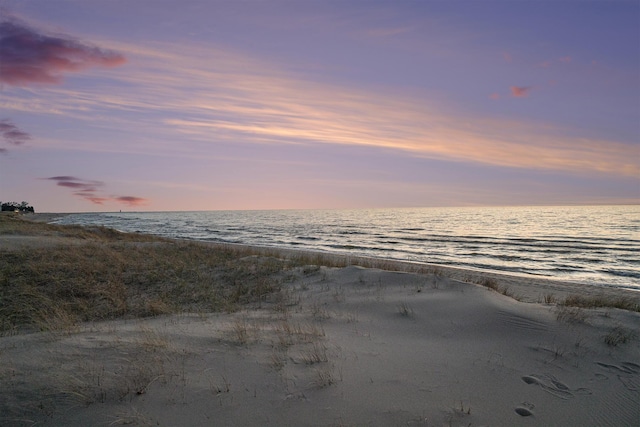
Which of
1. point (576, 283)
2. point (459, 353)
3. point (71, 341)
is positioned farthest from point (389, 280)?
point (576, 283)

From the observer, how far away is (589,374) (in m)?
5.43

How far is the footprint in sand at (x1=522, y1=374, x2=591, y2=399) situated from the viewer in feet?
16.0

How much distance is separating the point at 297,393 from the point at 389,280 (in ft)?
26.1

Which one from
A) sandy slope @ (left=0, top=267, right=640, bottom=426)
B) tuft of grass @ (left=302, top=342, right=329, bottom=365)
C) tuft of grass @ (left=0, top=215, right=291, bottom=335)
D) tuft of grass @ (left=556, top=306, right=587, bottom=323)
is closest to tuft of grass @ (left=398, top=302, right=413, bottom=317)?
sandy slope @ (left=0, top=267, right=640, bottom=426)

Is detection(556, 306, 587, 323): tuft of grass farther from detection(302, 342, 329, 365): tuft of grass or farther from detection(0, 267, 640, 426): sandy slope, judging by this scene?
detection(302, 342, 329, 365): tuft of grass

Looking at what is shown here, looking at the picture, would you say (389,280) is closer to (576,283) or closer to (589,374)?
(589,374)

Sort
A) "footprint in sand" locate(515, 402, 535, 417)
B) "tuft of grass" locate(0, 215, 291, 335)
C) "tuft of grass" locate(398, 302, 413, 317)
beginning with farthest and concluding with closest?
"tuft of grass" locate(0, 215, 291, 335)
"tuft of grass" locate(398, 302, 413, 317)
"footprint in sand" locate(515, 402, 535, 417)

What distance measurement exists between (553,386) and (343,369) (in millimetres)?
2740

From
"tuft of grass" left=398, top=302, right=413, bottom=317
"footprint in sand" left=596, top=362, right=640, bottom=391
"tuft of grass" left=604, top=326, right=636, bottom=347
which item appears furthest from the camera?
"tuft of grass" left=398, top=302, right=413, bottom=317

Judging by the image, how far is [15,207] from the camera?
121 m

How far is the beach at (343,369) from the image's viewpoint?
13.8 feet

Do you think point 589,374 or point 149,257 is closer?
point 589,374

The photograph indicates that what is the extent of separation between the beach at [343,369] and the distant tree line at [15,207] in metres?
138

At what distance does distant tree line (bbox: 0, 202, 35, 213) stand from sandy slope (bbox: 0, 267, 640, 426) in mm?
138201
